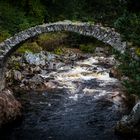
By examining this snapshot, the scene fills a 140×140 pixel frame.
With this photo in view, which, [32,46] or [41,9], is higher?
[41,9]

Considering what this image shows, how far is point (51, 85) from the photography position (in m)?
28.5

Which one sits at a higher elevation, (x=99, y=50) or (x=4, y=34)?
(x=4, y=34)

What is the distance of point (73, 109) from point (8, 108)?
3.90 meters

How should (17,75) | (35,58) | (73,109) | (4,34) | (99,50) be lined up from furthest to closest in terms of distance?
1. (99,50)
2. (35,58)
3. (4,34)
4. (17,75)
5. (73,109)

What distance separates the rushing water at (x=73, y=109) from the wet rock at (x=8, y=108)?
55cm

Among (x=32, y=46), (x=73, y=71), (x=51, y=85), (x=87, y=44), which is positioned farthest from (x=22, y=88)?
(x=87, y=44)

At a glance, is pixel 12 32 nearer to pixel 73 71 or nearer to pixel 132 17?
pixel 73 71

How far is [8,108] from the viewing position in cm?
2144

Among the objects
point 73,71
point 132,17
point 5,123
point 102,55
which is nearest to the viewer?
point 132,17

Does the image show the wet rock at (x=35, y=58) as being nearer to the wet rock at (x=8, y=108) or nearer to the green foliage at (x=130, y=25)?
the wet rock at (x=8, y=108)

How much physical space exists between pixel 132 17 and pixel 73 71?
587 inches

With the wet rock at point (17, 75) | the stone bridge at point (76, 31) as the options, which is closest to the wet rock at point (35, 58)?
the wet rock at point (17, 75)

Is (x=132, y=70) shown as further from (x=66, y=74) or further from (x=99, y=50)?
(x=99, y=50)

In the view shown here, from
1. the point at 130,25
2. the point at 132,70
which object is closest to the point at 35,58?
the point at 130,25
